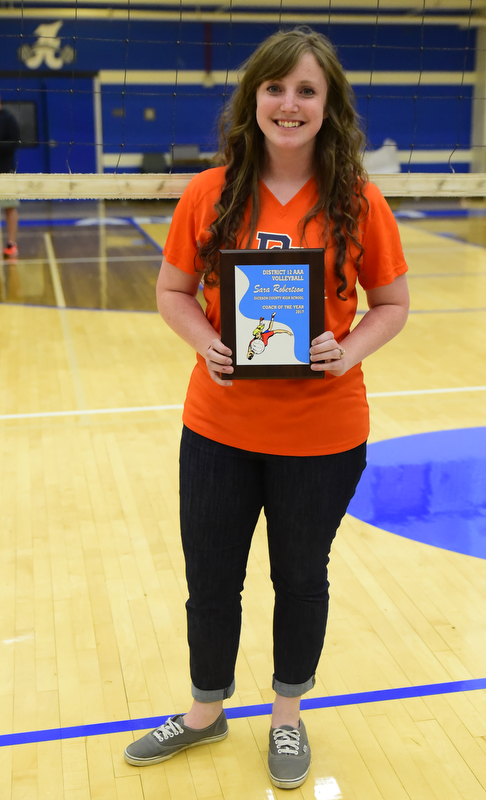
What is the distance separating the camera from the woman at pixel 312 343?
1472mm

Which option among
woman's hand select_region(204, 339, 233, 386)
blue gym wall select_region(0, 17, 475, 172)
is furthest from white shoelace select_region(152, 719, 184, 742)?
blue gym wall select_region(0, 17, 475, 172)

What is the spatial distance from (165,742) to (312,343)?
97 centimetres

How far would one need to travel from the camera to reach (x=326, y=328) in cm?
154

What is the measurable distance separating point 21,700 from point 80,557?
72cm

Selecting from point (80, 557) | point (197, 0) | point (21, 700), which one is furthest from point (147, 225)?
point (21, 700)

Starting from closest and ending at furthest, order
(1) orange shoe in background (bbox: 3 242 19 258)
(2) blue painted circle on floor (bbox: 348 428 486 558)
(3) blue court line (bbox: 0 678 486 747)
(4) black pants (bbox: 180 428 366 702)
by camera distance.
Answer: (4) black pants (bbox: 180 428 366 702), (3) blue court line (bbox: 0 678 486 747), (2) blue painted circle on floor (bbox: 348 428 486 558), (1) orange shoe in background (bbox: 3 242 19 258)

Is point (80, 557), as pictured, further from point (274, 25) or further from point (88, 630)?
point (274, 25)

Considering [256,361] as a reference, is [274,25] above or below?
above

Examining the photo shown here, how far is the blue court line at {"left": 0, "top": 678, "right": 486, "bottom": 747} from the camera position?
6.22ft

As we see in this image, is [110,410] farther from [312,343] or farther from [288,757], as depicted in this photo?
[312,343]

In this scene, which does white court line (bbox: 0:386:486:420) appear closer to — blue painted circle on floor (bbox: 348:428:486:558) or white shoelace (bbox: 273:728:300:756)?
blue painted circle on floor (bbox: 348:428:486:558)

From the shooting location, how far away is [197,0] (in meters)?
12.0

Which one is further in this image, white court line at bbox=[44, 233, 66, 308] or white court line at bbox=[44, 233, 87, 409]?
white court line at bbox=[44, 233, 66, 308]

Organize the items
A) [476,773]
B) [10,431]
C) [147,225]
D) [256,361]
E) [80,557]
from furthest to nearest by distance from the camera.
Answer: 1. [147,225]
2. [10,431]
3. [80,557]
4. [476,773]
5. [256,361]
